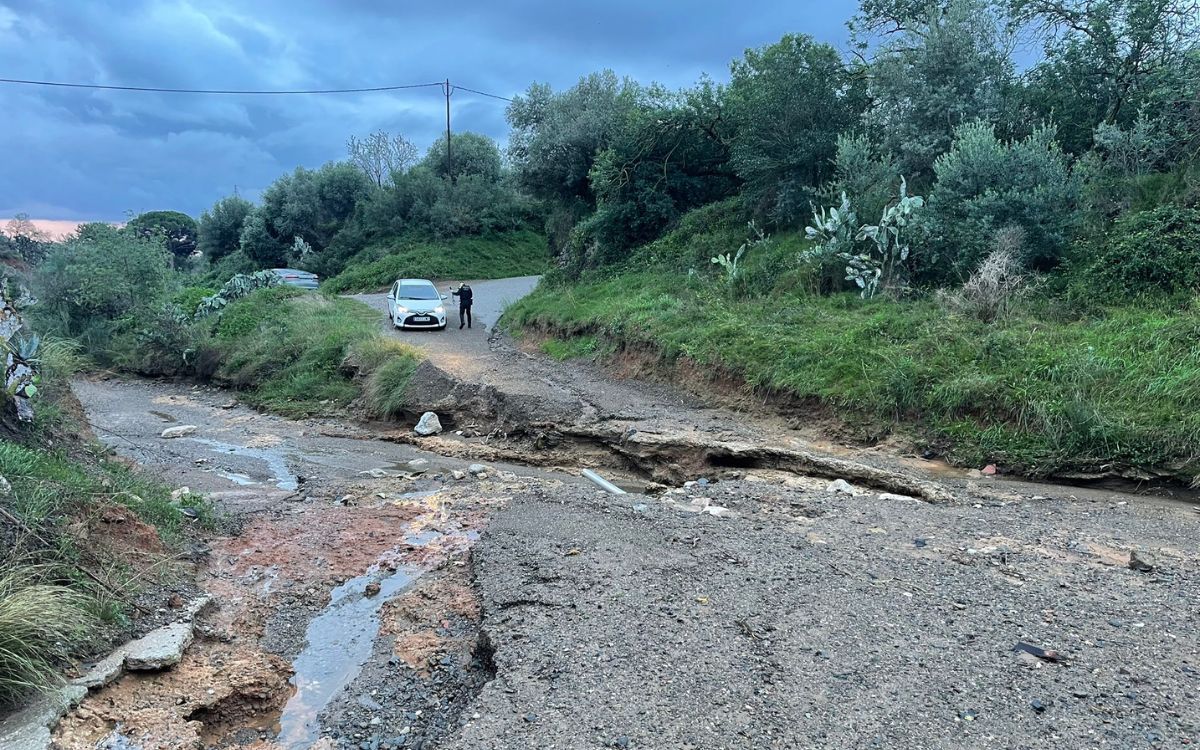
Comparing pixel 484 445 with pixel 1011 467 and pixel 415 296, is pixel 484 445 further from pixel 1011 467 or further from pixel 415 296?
pixel 415 296

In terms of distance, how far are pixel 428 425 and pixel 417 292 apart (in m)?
9.42

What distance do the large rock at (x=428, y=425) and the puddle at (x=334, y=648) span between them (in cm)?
659

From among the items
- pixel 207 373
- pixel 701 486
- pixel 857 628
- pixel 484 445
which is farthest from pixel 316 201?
pixel 857 628

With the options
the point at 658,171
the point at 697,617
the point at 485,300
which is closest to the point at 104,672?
the point at 697,617

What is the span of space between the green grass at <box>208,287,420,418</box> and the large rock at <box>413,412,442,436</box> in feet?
3.31

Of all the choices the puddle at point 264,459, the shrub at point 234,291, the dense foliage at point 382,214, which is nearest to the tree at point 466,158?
the dense foliage at point 382,214

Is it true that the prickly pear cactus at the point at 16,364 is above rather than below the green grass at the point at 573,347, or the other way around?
above

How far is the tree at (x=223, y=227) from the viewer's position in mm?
50250

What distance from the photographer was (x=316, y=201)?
45344 millimetres

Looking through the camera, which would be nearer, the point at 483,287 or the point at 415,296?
the point at 415,296

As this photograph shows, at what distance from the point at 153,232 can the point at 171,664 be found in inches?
1016

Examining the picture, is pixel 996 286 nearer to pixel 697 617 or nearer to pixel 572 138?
pixel 697 617

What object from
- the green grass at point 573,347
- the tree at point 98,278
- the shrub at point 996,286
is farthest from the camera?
the tree at point 98,278

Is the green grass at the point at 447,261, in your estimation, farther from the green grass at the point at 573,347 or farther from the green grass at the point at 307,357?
the green grass at the point at 573,347
